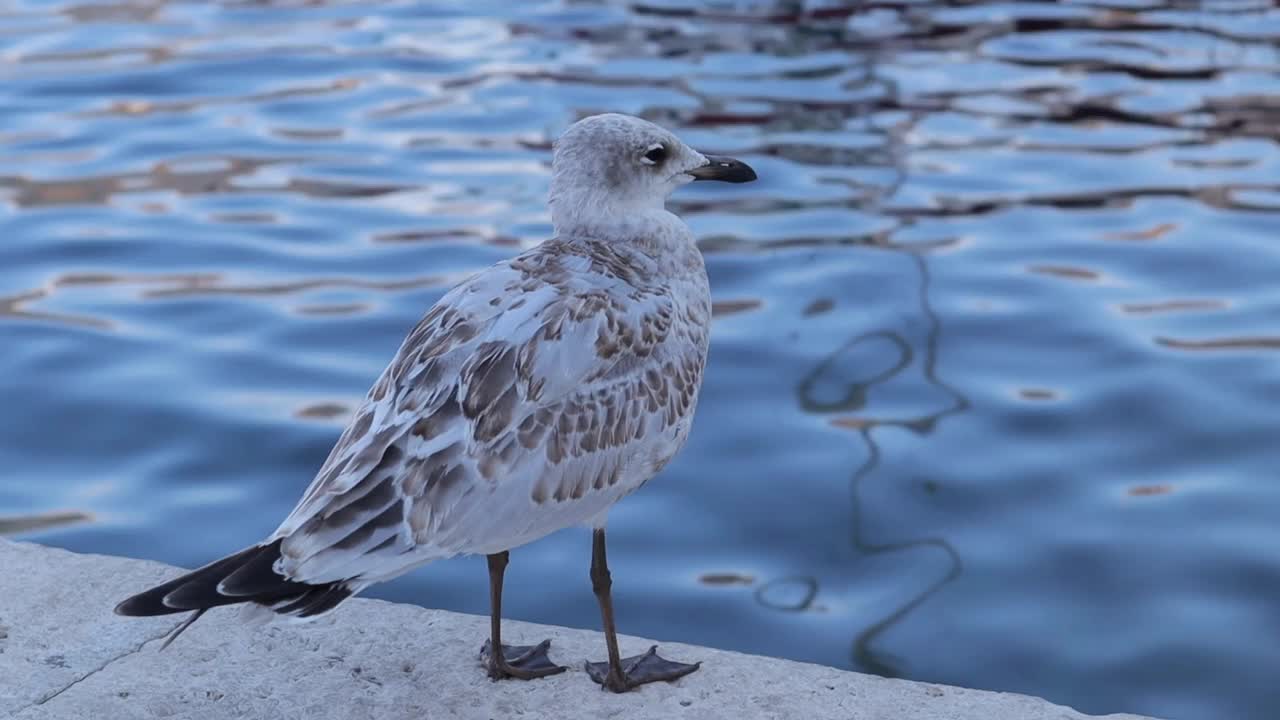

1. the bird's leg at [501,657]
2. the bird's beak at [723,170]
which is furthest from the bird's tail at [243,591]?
the bird's beak at [723,170]

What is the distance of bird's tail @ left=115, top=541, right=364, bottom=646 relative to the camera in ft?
13.6

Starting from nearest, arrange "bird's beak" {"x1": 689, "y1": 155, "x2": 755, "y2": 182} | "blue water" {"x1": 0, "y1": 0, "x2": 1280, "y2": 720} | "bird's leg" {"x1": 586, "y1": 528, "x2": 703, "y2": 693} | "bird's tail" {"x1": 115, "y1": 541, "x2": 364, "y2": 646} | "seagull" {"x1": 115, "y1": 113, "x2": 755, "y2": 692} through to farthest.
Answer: "bird's tail" {"x1": 115, "y1": 541, "x2": 364, "y2": 646} < "seagull" {"x1": 115, "y1": 113, "x2": 755, "y2": 692} < "bird's leg" {"x1": 586, "y1": 528, "x2": 703, "y2": 693} < "bird's beak" {"x1": 689, "y1": 155, "x2": 755, "y2": 182} < "blue water" {"x1": 0, "y1": 0, "x2": 1280, "y2": 720}

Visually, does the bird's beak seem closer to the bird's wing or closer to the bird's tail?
the bird's wing

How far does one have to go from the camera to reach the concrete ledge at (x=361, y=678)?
4.93 metres

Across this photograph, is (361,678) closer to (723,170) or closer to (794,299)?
(723,170)

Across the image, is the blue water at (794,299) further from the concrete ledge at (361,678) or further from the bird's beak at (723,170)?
the bird's beak at (723,170)

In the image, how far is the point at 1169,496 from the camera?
24.9 ft

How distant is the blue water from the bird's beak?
1.93m

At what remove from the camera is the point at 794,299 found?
10.2 m

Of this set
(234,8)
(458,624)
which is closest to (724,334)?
(458,624)

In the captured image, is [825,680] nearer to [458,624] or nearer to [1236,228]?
[458,624]

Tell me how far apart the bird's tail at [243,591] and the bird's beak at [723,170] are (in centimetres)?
182

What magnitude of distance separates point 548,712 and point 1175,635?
2.77m

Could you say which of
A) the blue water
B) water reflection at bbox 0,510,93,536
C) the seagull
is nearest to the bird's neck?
the seagull
